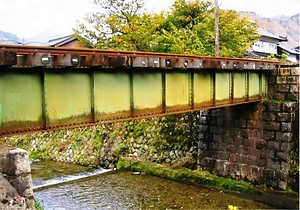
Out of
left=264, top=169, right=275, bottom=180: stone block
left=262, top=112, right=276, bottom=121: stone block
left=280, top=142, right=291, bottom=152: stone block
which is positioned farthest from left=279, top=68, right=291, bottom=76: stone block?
left=264, top=169, right=275, bottom=180: stone block

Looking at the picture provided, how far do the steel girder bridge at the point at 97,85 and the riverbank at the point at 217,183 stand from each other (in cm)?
372

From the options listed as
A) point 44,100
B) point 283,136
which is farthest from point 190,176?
point 44,100

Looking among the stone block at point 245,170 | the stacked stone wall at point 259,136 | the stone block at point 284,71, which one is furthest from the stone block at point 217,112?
the stone block at point 284,71

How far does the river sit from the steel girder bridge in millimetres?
3593

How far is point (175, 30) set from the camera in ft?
74.4

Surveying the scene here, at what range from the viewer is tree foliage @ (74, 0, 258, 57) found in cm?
2269

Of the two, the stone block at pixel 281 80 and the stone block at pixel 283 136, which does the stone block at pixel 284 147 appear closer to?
the stone block at pixel 283 136

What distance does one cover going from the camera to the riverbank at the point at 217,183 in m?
13.6

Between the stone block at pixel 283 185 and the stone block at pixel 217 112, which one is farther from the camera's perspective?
the stone block at pixel 217 112

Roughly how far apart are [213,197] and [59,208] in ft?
17.9

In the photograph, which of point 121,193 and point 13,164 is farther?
point 121,193

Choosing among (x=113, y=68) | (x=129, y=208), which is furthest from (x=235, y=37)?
(x=113, y=68)

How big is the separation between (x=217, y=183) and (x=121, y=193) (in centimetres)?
378

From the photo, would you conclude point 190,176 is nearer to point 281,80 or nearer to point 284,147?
point 284,147
